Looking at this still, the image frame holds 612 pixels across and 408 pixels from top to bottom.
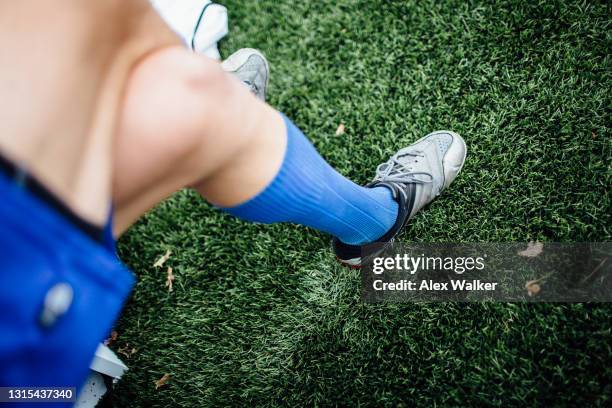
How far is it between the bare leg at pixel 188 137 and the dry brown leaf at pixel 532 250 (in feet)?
3.59

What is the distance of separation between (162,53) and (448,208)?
1280mm

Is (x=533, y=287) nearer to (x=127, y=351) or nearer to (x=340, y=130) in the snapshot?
(x=340, y=130)

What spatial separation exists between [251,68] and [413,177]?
89 cm

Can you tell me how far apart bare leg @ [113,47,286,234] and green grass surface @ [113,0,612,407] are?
0.84 m

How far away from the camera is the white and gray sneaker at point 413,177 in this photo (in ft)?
5.51

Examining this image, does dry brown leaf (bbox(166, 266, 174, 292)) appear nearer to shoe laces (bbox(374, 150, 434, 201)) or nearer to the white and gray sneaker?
the white and gray sneaker

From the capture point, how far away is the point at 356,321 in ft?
5.64

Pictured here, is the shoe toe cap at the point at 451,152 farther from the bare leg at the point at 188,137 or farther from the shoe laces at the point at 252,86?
the bare leg at the point at 188,137

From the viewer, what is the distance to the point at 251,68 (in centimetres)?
203

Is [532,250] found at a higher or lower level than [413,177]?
lower

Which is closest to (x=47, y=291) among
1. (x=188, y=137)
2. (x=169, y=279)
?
(x=188, y=137)

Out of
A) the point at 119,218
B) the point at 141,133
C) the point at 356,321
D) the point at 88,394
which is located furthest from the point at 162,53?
the point at 88,394

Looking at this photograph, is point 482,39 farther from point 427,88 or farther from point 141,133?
point 141,133

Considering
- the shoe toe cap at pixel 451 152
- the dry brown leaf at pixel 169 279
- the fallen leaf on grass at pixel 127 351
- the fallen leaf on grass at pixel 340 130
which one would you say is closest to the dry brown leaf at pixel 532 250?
the shoe toe cap at pixel 451 152
